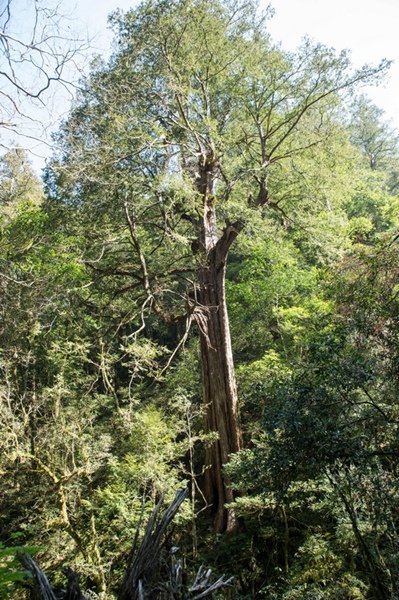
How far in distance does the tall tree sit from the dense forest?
1.8 inches

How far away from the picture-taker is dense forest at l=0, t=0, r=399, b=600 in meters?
4.67

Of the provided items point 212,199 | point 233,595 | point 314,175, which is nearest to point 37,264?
point 212,199

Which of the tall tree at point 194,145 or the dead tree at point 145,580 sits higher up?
the tall tree at point 194,145

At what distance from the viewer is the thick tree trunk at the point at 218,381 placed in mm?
8586

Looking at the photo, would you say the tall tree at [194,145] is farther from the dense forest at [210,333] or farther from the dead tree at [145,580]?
the dead tree at [145,580]

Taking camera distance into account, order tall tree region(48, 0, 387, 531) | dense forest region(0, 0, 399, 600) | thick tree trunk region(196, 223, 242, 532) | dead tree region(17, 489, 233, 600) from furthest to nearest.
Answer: thick tree trunk region(196, 223, 242, 532), tall tree region(48, 0, 387, 531), dense forest region(0, 0, 399, 600), dead tree region(17, 489, 233, 600)

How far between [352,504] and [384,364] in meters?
1.65

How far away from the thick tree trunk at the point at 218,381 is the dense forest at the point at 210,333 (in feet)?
0.13

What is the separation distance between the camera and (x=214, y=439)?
330 inches

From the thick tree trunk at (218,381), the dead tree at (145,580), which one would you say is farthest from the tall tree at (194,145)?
the dead tree at (145,580)

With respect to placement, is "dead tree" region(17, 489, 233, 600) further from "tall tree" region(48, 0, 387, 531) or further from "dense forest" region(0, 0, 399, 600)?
"tall tree" region(48, 0, 387, 531)

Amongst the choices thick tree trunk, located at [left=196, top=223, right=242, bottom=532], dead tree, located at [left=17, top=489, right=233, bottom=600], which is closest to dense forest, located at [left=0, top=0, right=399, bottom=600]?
thick tree trunk, located at [left=196, top=223, right=242, bottom=532]

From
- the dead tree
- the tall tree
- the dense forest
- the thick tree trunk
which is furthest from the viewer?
the thick tree trunk

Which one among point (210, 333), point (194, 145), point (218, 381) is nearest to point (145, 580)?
point (218, 381)
